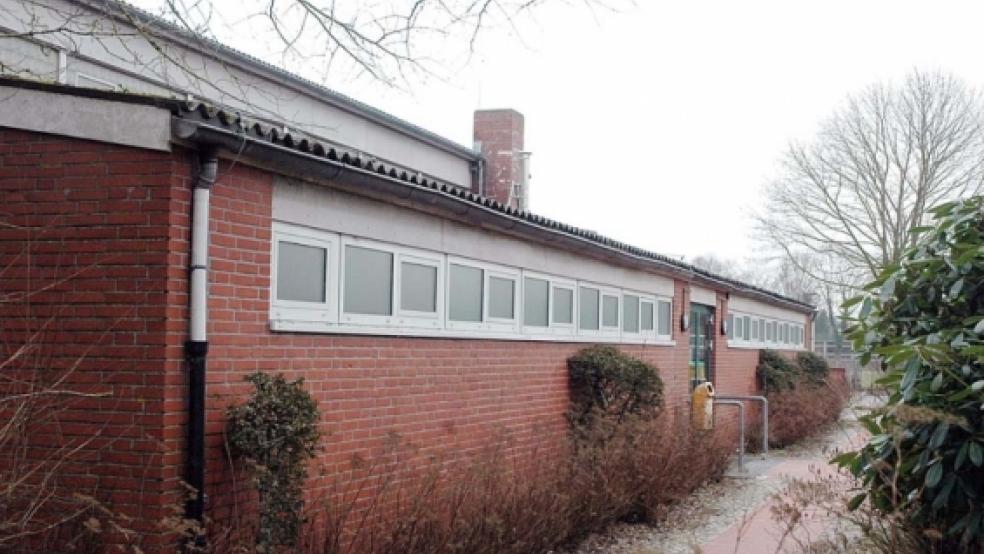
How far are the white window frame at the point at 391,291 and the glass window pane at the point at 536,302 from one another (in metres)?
2.77

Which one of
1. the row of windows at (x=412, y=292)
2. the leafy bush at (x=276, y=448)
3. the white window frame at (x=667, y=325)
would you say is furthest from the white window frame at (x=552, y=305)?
the leafy bush at (x=276, y=448)

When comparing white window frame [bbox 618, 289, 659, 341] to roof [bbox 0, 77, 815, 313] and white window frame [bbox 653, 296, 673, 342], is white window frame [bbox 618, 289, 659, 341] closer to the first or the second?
white window frame [bbox 653, 296, 673, 342]

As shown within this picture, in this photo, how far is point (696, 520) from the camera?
33.7 ft

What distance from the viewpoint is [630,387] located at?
460 inches

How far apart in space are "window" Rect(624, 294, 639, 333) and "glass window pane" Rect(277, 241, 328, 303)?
282 inches

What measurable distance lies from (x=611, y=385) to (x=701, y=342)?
6693mm

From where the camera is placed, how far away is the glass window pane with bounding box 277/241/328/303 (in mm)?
6766

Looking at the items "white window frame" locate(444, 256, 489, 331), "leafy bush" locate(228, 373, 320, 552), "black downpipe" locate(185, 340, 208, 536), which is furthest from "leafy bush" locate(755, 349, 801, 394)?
"black downpipe" locate(185, 340, 208, 536)

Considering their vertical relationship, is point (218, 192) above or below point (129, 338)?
above

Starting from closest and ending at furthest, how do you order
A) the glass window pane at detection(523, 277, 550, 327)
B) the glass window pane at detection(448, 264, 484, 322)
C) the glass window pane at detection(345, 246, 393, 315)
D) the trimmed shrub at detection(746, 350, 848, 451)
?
1. the glass window pane at detection(345, 246, 393, 315)
2. the glass window pane at detection(448, 264, 484, 322)
3. the glass window pane at detection(523, 277, 550, 327)
4. the trimmed shrub at detection(746, 350, 848, 451)

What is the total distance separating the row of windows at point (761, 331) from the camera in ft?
67.0

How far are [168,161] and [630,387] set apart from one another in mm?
7250

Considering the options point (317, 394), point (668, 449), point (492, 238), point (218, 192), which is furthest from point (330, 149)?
point (668, 449)

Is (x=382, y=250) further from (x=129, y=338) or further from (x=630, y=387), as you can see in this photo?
(x=630, y=387)
